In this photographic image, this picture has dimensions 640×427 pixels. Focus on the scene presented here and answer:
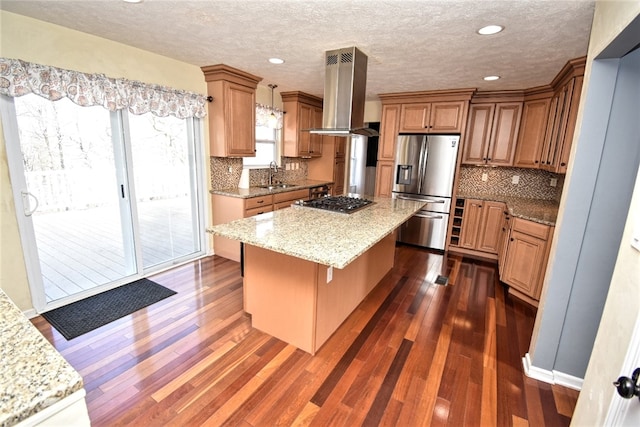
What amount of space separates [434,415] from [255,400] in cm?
103

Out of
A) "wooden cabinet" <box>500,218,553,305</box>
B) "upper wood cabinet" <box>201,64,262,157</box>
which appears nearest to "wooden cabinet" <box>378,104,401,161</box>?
"upper wood cabinet" <box>201,64,262,157</box>

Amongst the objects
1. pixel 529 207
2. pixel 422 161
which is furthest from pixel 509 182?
pixel 422 161

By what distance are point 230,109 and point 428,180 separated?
2.95 meters

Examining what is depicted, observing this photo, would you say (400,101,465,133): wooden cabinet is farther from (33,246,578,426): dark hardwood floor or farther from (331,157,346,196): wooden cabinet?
(33,246,578,426): dark hardwood floor

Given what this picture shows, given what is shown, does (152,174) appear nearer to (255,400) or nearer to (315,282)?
(315,282)

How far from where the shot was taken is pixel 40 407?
0.64 m

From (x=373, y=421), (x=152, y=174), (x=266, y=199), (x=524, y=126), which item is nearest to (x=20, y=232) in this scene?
(x=152, y=174)

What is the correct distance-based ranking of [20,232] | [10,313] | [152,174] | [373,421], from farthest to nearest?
1. [152,174]
2. [20,232]
3. [373,421]
4. [10,313]

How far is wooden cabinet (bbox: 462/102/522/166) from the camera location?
4062 mm

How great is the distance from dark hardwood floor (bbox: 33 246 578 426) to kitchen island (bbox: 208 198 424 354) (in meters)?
0.13

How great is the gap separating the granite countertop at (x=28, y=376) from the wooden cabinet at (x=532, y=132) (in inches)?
184

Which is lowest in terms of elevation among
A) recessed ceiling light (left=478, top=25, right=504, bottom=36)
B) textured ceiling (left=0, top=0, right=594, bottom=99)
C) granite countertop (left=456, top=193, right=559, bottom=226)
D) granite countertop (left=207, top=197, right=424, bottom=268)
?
granite countertop (left=207, top=197, right=424, bottom=268)

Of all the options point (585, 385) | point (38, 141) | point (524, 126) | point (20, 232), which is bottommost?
point (585, 385)

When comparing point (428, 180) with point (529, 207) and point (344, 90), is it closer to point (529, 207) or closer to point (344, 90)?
point (529, 207)
